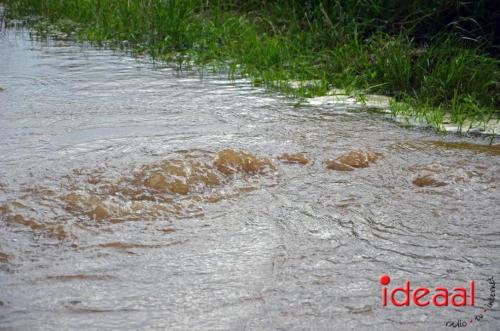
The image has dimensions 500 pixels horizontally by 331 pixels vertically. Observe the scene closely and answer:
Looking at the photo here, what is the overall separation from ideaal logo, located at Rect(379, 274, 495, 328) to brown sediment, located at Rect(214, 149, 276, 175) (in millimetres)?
1466

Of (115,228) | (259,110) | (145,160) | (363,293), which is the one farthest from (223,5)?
(363,293)

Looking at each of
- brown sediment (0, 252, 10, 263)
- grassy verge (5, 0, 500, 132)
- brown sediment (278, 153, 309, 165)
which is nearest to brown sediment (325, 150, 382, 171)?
brown sediment (278, 153, 309, 165)

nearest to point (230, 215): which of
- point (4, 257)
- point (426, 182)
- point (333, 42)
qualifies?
point (4, 257)

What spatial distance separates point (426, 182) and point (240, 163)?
3.51ft

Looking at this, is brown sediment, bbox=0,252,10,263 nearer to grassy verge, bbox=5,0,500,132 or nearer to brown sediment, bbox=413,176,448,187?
brown sediment, bbox=413,176,448,187

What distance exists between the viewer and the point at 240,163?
4.38 m

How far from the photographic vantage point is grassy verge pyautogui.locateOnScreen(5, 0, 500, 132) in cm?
602

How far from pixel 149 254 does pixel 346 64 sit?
399 centimetres

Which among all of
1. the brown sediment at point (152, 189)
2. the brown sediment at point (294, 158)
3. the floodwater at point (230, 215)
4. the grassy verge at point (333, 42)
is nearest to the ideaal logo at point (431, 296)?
the floodwater at point (230, 215)

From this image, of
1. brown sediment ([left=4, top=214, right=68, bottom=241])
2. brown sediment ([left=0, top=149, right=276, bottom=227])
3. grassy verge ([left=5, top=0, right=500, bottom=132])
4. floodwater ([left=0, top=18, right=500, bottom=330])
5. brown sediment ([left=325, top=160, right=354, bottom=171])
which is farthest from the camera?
grassy verge ([left=5, top=0, right=500, bottom=132])

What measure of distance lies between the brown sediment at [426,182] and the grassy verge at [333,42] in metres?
1.24

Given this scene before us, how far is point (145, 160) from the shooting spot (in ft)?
14.2

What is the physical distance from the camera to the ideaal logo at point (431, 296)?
2.88 m

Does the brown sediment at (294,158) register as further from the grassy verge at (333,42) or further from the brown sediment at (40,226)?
the brown sediment at (40,226)
